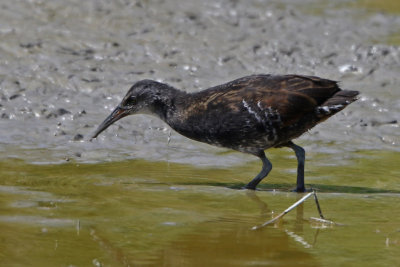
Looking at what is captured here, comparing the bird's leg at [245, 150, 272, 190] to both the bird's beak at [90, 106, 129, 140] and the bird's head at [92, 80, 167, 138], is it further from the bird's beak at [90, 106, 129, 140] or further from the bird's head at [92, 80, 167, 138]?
the bird's beak at [90, 106, 129, 140]

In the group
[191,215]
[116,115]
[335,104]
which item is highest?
[335,104]

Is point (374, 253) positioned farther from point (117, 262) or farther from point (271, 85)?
point (271, 85)

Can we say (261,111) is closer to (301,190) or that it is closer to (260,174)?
(260,174)

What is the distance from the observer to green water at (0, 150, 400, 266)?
5.56 metres

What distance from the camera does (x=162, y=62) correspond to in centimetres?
1139

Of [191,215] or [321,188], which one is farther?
[321,188]

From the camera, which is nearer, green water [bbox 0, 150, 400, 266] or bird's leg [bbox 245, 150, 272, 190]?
green water [bbox 0, 150, 400, 266]

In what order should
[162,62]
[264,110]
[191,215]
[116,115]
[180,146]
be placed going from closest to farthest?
1. [191,215]
2. [264,110]
3. [116,115]
4. [180,146]
5. [162,62]

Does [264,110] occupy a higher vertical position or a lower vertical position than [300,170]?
higher

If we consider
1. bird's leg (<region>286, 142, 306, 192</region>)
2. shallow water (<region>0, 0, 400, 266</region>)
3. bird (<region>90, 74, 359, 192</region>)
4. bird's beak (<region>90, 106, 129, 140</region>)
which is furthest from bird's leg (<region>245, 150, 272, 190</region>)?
bird's beak (<region>90, 106, 129, 140</region>)

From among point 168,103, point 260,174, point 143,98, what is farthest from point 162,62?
point 260,174

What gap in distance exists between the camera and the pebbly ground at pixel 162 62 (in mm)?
9156

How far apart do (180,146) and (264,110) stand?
176 cm

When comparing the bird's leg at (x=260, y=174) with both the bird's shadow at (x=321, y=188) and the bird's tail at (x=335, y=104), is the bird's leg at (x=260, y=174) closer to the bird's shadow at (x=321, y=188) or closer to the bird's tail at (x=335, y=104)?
the bird's shadow at (x=321, y=188)
